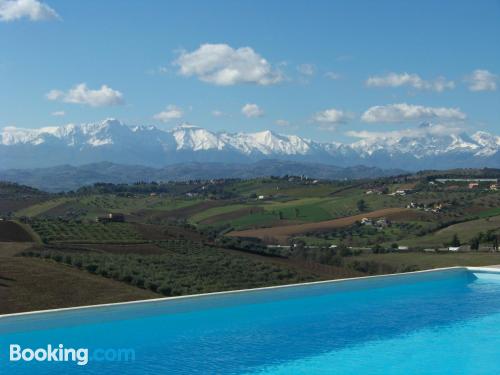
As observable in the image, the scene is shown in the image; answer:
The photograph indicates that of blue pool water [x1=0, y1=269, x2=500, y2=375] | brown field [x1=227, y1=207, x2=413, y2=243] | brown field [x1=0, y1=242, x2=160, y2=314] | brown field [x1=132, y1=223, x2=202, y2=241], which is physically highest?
blue pool water [x1=0, y1=269, x2=500, y2=375]

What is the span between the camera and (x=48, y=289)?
20078 mm

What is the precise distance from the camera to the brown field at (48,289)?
718 inches

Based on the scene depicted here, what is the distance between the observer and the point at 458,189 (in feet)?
404

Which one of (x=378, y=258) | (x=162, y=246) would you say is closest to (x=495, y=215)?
(x=378, y=258)

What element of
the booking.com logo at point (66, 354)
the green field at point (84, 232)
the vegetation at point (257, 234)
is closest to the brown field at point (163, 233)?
the vegetation at point (257, 234)

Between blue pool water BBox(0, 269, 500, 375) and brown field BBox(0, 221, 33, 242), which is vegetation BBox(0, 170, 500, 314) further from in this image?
blue pool water BBox(0, 269, 500, 375)

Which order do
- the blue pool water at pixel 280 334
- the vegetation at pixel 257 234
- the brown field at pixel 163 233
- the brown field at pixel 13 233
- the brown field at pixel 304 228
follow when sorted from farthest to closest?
1. the brown field at pixel 304 228
2. the brown field at pixel 163 233
3. the brown field at pixel 13 233
4. the vegetation at pixel 257 234
5. the blue pool water at pixel 280 334

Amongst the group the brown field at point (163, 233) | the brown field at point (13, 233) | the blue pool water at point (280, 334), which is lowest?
the brown field at point (163, 233)

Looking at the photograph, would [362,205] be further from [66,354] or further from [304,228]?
[66,354]

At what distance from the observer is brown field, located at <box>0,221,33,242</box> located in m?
45.4

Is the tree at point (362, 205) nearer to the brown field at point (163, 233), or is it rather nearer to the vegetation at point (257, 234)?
the vegetation at point (257, 234)

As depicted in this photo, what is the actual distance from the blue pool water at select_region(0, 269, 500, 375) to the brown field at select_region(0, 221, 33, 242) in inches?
1301

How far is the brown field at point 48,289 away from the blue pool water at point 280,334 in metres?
4.74

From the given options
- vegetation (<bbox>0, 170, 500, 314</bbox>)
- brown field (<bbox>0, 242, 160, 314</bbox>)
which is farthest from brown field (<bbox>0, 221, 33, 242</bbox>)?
brown field (<bbox>0, 242, 160, 314</bbox>)
